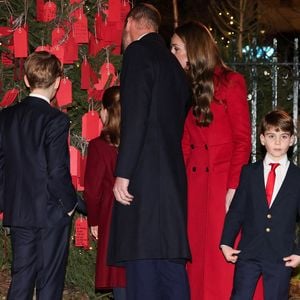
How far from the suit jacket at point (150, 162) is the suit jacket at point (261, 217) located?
565 mm

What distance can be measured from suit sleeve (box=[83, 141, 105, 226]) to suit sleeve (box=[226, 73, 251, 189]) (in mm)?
946

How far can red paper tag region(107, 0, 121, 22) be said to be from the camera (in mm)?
6223

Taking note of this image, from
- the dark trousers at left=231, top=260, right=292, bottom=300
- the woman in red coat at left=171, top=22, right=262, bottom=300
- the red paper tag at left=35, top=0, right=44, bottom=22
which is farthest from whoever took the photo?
the red paper tag at left=35, top=0, right=44, bottom=22

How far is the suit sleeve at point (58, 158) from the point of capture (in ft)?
17.1

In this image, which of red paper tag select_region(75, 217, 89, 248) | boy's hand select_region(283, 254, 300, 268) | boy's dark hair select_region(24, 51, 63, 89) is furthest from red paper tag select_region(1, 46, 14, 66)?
boy's hand select_region(283, 254, 300, 268)

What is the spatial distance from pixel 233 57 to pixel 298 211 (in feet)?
12.5

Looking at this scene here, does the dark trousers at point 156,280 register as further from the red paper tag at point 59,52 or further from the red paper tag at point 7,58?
the red paper tag at point 7,58

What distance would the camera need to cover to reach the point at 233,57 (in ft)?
29.0

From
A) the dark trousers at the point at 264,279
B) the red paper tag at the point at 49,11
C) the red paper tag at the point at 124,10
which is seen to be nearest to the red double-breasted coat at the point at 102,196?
the dark trousers at the point at 264,279

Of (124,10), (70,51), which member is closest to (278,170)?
(70,51)

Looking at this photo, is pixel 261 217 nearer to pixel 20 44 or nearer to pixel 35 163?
pixel 35 163

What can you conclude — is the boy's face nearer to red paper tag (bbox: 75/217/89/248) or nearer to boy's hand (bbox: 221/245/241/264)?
boy's hand (bbox: 221/245/241/264)

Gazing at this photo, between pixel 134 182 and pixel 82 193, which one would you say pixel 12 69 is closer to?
pixel 82 193

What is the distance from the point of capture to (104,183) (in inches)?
226
